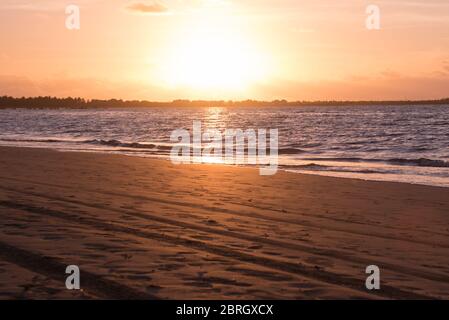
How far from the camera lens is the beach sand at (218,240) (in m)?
7.76

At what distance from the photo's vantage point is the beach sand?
25.5ft

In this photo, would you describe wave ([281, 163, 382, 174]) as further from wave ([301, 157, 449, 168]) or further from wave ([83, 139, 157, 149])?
wave ([83, 139, 157, 149])

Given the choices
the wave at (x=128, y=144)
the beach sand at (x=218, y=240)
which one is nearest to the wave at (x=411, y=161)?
the beach sand at (x=218, y=240)

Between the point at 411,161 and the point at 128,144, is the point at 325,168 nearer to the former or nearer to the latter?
the point at 411,161

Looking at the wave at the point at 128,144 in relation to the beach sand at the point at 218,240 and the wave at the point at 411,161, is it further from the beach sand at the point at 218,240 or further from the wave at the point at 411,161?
the beach sand at the point at 218,240

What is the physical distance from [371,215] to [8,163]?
1641 centimetres

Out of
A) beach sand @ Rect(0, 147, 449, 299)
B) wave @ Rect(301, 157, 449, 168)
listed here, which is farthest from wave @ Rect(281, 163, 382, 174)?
beach sand @ Rect(0, 147, 449, 299)

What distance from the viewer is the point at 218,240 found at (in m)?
10.5

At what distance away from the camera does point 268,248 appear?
32.5 ft

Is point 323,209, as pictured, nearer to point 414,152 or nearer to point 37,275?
point 37,275

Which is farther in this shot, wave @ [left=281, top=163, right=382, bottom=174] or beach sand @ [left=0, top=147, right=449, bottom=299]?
wave @ [left=281, top=163, right=382, bottom=174]

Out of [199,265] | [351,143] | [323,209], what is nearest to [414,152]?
[351,143]
